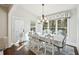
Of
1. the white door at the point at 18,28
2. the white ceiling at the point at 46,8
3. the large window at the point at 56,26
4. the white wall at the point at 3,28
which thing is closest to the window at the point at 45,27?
the large window at the point at 56,26

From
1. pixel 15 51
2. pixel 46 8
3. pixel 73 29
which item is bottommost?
pixel 15 51

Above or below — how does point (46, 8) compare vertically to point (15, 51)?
above

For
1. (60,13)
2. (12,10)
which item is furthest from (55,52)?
(12,10)

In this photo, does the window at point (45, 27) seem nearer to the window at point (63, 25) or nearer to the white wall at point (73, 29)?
the window at point (63, 25)

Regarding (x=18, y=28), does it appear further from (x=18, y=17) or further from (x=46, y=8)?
(x=46, y=8)

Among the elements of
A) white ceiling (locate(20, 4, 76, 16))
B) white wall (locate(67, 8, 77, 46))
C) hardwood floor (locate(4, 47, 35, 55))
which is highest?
white ceiling (locate(20, 4, 76, 16))

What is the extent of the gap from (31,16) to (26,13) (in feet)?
0.29

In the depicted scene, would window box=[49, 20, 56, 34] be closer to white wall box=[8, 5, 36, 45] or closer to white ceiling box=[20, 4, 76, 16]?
white ceiling box=[20, 4, 76, 16]

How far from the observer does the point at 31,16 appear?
5.99ft

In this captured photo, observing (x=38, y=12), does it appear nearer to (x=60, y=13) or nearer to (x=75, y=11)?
(x=60, y=13)

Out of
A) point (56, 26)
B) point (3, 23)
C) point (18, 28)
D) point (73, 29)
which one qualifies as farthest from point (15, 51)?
point (73, 29)

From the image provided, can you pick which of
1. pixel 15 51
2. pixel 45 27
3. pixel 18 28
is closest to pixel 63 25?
pixel 45 27

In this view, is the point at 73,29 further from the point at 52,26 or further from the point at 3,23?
the point at 3,23

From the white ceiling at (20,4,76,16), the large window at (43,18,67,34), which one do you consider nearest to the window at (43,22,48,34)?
the large window at (43,18,67,34)
